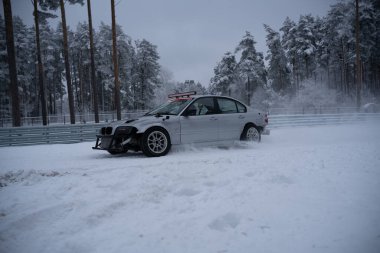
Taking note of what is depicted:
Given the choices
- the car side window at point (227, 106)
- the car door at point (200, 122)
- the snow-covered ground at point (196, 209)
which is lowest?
the snow-covered ground at point (196, 209)

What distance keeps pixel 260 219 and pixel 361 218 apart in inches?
40.2

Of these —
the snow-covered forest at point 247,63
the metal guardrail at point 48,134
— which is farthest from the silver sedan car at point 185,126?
Result: the snow-covered forest at point 247,63

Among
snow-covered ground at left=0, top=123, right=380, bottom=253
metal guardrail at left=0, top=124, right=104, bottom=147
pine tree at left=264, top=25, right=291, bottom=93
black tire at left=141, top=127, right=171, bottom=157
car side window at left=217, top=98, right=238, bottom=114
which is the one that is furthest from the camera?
pine tree at left=264, top=25, right=291, bottom=93

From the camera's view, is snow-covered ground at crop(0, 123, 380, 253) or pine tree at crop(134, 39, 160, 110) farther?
pine tree at crop(134, 39, 160, 110)

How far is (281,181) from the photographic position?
3.79m

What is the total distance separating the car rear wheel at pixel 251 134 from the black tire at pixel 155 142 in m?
2.53

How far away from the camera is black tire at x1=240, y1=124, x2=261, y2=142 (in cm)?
778

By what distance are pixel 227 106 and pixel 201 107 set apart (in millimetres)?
936

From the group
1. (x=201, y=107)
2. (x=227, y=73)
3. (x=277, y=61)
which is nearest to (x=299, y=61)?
(x=277, y=61)

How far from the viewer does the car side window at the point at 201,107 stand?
6.83 metres

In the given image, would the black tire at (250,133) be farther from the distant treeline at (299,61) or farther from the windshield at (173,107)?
the distant treeline at (299,61)

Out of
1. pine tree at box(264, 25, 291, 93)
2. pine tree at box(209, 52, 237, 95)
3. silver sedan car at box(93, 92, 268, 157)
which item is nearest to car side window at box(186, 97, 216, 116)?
silver sedan car at box(93, 92, 268, 157)

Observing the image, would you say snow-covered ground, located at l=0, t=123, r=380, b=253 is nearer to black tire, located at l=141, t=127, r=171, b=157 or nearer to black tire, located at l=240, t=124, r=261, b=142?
black tire, located at l=141, t=127, r=171, b=157

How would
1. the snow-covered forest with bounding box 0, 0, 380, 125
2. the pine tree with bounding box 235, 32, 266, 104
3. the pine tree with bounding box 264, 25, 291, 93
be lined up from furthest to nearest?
the pine tree with bounding box 264, 25, 291, 93 → the pine tree with bounding box 235, 32, 266, 104 → the snow-covered forest with bounding box 0, 0, 380, 125
